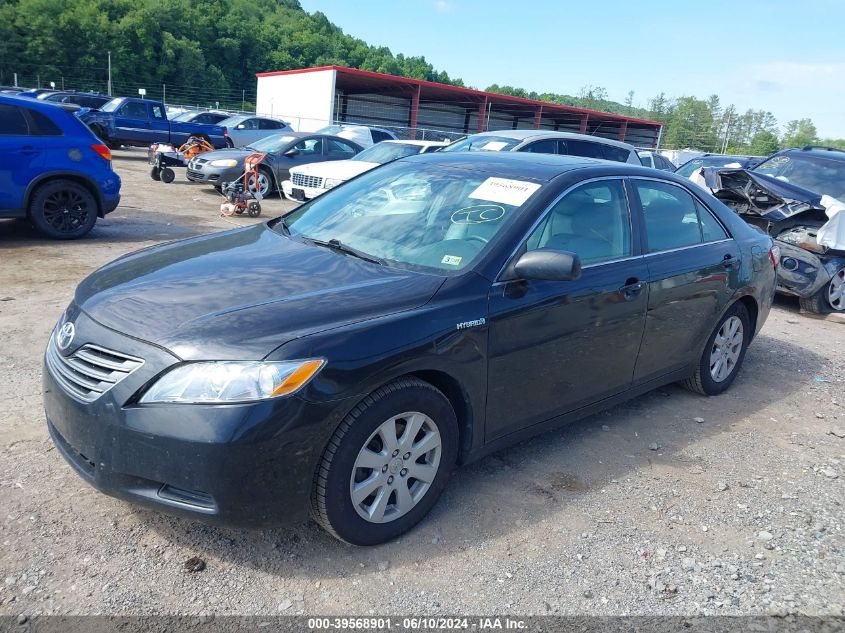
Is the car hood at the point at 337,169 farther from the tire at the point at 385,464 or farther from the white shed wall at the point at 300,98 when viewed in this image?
the white shed wall at the point at 300,98

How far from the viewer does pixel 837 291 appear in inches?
325

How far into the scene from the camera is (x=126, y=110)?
826 inches

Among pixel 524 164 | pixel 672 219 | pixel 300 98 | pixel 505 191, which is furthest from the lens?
pixel 300 98

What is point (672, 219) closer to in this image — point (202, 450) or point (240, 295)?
point (240, 295)

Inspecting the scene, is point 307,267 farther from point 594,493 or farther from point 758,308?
point 758,308

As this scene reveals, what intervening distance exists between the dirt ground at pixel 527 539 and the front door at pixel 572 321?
44cm

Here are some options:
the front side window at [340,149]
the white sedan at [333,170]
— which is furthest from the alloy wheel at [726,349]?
the front side window at [340,149]

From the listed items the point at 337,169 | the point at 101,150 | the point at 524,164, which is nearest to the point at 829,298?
the point at 524,164

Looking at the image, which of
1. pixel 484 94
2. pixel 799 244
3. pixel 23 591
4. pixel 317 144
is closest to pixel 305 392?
pixel 23 591

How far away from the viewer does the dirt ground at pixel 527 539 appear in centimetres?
261

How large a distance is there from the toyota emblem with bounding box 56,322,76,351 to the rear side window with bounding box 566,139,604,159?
847 centimetres

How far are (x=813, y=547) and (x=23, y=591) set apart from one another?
139 inches

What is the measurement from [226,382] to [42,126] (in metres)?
7.38

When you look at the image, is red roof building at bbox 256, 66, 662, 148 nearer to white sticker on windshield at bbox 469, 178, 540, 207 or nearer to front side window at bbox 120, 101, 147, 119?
front side window at bbox 120, 101, 147, 119
